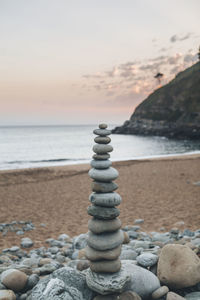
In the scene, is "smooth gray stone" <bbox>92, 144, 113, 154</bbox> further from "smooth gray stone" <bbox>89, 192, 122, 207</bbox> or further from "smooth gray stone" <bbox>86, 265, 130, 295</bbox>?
"smooth gray stone" <bbox>86, 265, 130, 295</bbox>

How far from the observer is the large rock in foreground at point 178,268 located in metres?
4.29

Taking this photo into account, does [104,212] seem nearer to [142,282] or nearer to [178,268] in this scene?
[142,282]

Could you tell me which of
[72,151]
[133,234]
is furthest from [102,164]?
[72,151]

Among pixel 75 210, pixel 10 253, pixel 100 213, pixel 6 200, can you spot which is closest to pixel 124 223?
pixel 75 210

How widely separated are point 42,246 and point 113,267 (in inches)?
174

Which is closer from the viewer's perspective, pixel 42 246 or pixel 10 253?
pixel 10 253

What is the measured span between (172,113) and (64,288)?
295ft

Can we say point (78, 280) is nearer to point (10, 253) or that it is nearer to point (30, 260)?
point (30, 260)

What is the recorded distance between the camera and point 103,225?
13.3ft

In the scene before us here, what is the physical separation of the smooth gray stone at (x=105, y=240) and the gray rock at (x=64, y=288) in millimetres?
686

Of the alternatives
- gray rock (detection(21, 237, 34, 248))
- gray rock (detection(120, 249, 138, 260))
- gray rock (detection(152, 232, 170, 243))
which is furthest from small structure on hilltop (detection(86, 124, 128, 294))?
gray rock (detection(21, 237, 34, 248))

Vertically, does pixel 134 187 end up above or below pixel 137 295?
below

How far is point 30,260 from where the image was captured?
20.4ft

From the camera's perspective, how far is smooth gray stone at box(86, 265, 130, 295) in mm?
3857
